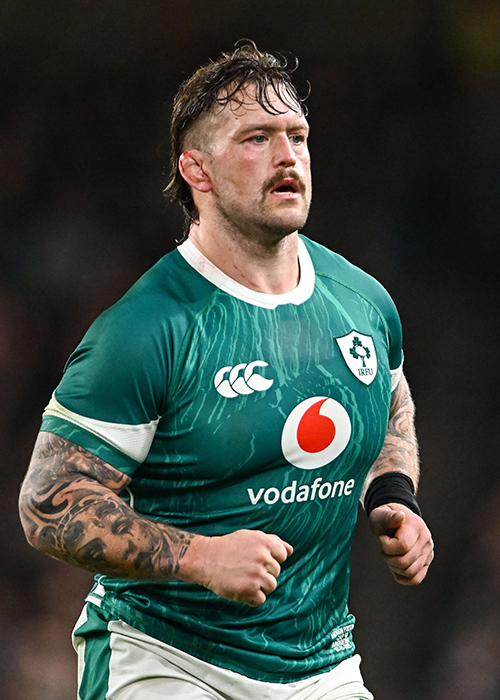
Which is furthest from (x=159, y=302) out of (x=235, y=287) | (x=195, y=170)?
(x=195, y=170)

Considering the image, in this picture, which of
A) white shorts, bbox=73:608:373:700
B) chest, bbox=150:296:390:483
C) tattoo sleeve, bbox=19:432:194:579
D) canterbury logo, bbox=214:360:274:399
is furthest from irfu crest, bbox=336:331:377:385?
white shorts, bbox=73:608:373:700

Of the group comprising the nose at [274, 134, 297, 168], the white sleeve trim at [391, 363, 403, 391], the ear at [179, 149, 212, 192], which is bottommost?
the white sleeve trim at [391, 363, 403, 391]

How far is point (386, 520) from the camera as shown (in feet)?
7.06

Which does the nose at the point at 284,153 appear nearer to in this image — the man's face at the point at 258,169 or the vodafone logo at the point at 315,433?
the man's face at the point at 258,169

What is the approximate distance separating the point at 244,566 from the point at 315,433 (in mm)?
431

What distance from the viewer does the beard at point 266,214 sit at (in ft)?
7.10

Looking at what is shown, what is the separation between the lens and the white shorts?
202 cm

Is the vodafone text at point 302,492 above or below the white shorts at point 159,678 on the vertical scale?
above

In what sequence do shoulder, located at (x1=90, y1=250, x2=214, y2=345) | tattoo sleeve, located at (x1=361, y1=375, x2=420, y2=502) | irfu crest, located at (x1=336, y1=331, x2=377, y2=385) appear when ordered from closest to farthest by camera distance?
shoulder, located at (x1=90, y1=250, x2=214, y2=345) → irfu crest, located at (x1=336, y1=331, x2=377, y2=385) → tattoo sleeve, located at (x1=361, y1=375, x2=420, y2=502)

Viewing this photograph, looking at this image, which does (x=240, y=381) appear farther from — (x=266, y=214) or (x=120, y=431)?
(x=266, y=214)

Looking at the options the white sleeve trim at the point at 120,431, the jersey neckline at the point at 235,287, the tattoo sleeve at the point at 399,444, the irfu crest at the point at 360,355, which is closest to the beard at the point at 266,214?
the jersey neckline at the point at 235,287

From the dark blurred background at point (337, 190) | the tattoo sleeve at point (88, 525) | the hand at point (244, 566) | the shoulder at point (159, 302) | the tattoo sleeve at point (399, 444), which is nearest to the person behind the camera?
the hand at point (244, 566)

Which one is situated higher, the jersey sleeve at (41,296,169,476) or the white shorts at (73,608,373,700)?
the jersey sleeve at (41,296,169,476)

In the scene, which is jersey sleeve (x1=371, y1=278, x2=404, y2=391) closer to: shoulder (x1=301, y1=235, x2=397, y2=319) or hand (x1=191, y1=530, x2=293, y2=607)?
shoulder (x1=301, y1=235, x2=397, y2=319)
